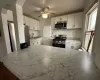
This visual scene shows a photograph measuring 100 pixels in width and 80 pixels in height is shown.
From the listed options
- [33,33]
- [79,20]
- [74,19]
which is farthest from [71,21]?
[33,33]

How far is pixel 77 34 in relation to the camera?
3.41 metres

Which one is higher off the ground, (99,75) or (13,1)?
(13,1)

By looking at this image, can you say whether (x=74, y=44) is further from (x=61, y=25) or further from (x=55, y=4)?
(x=55, y=4)

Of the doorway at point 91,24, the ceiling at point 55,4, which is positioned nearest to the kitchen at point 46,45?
the ceiling at point 55,4

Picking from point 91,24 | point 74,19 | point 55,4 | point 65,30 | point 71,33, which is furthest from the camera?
point 65,30

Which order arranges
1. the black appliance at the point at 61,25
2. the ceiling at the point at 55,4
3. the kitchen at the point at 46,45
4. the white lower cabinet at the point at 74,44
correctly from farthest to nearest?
the black appliance at the point at 61,25, the white lower cabinet at the point at 74,44, the ceiling at the point at 55,4, the kitchen at the point at 46,45

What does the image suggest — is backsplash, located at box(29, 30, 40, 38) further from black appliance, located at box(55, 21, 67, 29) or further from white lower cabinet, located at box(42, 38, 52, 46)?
black appliance, located at box(55, 21, 67, 29)

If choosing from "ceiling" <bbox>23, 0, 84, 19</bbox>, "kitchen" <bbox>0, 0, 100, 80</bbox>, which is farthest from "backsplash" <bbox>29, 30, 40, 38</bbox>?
"ceiling" <bbox>23, 0, 84, 19</bbox>

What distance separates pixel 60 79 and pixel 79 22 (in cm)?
322

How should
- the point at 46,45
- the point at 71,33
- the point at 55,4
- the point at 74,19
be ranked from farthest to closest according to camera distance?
the point at 71,33 < the point at 74,19 < the point at 55,4 < the point at 46,45

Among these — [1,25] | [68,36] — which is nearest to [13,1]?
[1,25]

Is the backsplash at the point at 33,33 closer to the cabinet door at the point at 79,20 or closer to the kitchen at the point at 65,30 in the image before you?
the kitchen at the point at 65,30

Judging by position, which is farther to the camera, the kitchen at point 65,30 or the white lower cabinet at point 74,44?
the kitchen at point 65,30

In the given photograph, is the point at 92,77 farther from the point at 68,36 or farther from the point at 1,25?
the point at 68,36
